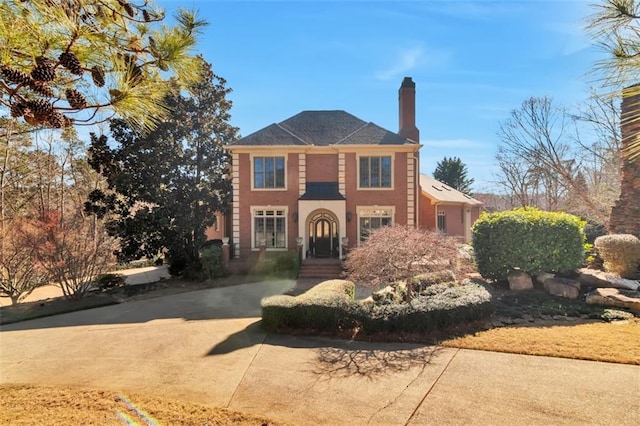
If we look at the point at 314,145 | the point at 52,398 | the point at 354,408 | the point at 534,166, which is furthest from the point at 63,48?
the point at 534,166

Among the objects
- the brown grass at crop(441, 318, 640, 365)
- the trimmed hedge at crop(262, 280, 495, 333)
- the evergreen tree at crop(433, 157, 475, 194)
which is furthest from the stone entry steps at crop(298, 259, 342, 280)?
the evergreen tree at crop(433, 157, 475, 194)

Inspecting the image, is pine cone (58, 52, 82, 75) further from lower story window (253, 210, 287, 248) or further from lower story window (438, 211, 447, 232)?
lower story window (438, 211, 447, 232)

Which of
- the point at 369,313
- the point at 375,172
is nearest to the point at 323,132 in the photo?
the point at 375,172

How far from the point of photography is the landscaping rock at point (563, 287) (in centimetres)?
992

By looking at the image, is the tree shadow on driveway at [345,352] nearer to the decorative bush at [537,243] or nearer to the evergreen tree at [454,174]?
the decorative bush at [537,243]

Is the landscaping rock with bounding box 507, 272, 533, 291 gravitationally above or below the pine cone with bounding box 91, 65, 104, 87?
below

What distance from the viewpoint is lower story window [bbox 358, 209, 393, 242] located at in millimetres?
17375

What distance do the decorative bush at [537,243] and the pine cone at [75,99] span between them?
12027 mm

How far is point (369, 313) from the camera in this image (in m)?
7.45

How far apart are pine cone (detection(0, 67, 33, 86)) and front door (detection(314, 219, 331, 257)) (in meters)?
15.6

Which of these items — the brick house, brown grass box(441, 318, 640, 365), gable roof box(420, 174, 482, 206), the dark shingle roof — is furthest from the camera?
gable roof box(420, 174, 482, 206)

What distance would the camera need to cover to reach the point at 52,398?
184 inches

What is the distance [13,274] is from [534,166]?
3390 cm

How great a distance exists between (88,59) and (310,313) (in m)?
6.38
